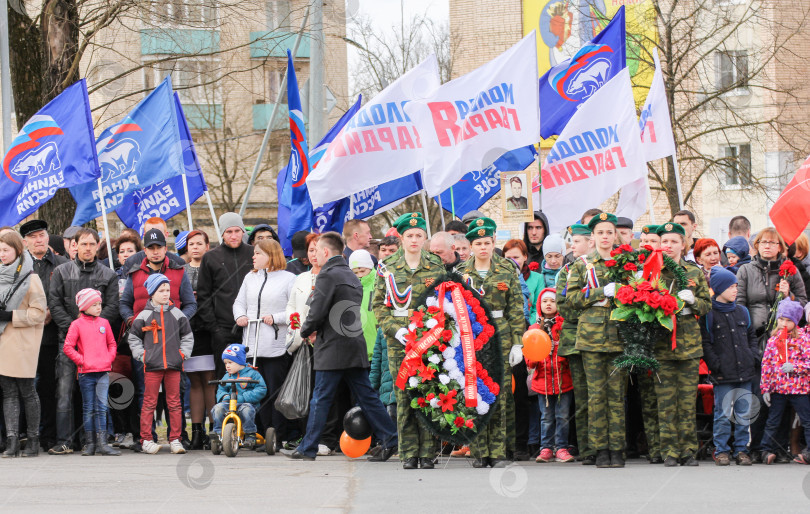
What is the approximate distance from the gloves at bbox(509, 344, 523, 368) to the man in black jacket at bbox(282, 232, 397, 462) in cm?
139

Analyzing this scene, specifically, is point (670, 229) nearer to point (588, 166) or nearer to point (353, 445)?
point (588, 166)

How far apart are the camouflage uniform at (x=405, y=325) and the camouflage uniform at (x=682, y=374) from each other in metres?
1.96

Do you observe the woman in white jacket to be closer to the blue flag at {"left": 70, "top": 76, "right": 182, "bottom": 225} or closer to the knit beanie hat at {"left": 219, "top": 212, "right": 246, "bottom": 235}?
the knit beanie hat at {"left": 219, "top": 212, "right": 246, "bottom": 235}

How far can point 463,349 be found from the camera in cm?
1016

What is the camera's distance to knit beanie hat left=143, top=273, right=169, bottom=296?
39.0 ft

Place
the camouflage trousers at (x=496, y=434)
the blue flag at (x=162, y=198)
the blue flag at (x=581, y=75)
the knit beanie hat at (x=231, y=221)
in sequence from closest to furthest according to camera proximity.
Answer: the camouflage trousers at (x=496, y=434) → the knit beanie hat at (x=231, y=221) → the blue flag at (x=581, y=75) → the blue flag at (x=162, y=198)

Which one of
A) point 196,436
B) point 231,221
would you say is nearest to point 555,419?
point 196,436

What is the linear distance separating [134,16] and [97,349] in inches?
326

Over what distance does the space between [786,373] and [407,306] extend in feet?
10.8

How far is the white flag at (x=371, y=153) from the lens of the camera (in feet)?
43.9

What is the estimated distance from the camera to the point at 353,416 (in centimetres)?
1070

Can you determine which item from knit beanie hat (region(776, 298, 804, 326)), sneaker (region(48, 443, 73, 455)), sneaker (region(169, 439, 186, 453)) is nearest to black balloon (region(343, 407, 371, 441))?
sneaker (region(169, 439, 186, 453))

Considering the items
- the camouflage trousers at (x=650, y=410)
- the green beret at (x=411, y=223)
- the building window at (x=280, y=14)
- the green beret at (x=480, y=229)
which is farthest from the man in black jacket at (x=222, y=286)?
the building window at (x=280, y=14)

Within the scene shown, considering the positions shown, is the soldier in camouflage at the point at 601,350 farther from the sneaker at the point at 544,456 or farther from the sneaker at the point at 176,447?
the sneaker at the point at 176,447
